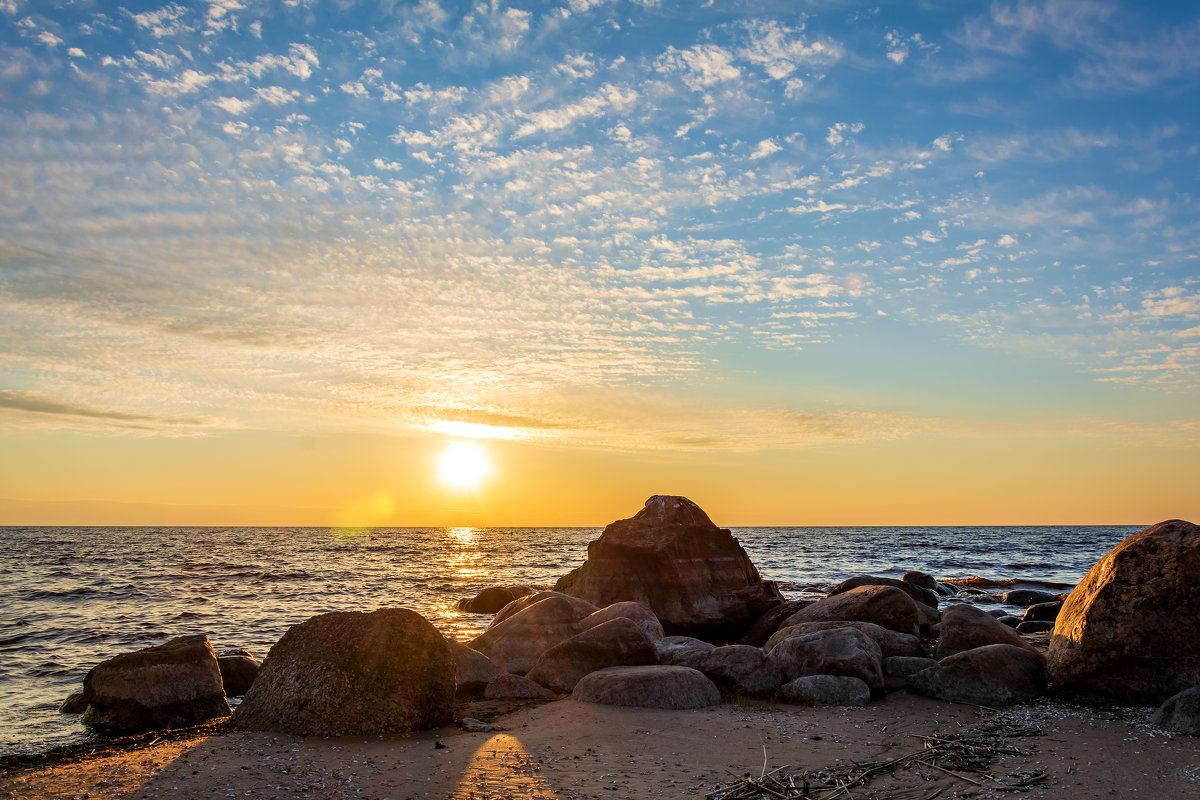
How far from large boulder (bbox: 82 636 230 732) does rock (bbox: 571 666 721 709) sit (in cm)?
535

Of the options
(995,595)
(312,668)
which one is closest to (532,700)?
(312,668)

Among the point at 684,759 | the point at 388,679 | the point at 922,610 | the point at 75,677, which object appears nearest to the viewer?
the point at 684,759

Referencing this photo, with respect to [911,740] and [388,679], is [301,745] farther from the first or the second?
[911,740]

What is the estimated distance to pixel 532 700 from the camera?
37.2 ft

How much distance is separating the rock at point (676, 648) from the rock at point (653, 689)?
1.64 metres

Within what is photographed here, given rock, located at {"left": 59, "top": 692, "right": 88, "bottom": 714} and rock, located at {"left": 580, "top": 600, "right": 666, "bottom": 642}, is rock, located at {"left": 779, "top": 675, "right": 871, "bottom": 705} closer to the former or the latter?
rock, located at {"left": 580, "top": 600, "right": 666, "bottom": 642}

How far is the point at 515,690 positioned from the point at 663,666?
2433 mm

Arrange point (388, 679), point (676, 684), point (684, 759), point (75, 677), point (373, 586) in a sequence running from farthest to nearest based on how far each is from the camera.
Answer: point (373, 586) → point (75, 677) → point (676, 684) → point (388, 679) → point (684, 759)

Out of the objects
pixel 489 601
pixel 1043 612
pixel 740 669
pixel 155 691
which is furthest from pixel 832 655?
pixel 489 601

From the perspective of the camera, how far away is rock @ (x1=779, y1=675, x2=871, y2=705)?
34.0 feet

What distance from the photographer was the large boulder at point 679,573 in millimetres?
17828

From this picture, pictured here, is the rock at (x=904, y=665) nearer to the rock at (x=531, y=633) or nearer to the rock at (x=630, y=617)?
the rock at (x=630, y=617)

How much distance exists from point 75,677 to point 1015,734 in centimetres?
1493

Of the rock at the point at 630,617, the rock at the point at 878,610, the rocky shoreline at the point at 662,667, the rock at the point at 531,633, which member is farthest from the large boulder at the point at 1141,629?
the rock at the point at 531,633
